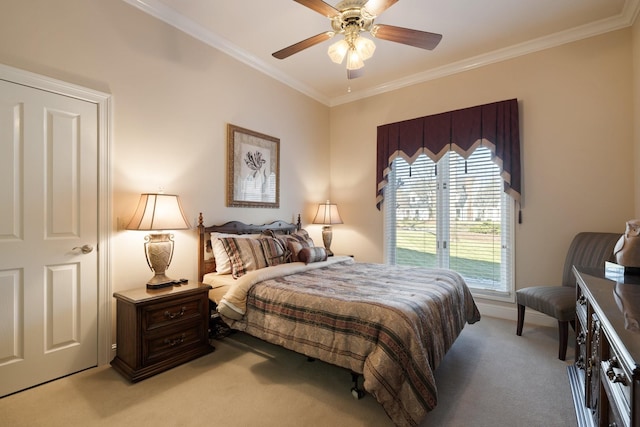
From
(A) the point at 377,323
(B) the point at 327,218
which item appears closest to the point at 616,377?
(A) the point at 377,323

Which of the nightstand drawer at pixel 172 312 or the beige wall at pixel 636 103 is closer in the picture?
the nightstand drawer at pixel 172 312

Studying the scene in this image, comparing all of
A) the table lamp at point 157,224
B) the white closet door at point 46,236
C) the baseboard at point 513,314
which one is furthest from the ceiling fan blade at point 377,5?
the baseboard at point 513,314

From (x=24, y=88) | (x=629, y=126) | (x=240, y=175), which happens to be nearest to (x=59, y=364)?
(x=24, y=88)

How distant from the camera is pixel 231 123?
3.52 m

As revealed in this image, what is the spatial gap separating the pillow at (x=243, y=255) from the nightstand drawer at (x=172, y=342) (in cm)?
58

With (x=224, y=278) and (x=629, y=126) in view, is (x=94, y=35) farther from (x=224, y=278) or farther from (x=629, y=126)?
(x=629, y=126)

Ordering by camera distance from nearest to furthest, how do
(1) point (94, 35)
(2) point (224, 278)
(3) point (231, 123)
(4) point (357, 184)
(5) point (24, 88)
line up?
(5) point (24, 88) → (1) point (94, 35) → (2) point (224, 278) → (3) point (231, 123) → (4) point (357, 184)

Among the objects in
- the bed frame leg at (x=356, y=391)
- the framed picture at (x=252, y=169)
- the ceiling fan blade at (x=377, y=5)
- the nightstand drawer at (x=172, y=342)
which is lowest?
the bed frame leg at (x=356, y=391)

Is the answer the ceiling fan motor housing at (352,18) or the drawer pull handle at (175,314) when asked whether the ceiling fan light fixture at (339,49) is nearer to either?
the ceiling fan motor housing at (352,18)

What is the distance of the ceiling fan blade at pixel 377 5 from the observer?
2006 millimetres

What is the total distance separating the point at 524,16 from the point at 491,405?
11.3 feet

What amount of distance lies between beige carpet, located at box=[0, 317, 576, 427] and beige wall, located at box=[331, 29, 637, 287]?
1.31 m

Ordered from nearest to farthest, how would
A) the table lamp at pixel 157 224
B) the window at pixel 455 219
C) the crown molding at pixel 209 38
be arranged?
the table lamp at pixel 157 224 → the crown molding at pixel 209 38 → the window at pixel 455 219

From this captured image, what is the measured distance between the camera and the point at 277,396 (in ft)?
6.81
